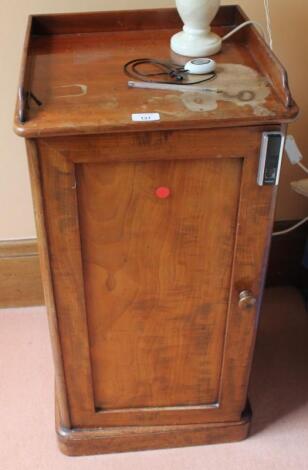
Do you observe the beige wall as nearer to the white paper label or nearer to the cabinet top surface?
the cabinet top surface

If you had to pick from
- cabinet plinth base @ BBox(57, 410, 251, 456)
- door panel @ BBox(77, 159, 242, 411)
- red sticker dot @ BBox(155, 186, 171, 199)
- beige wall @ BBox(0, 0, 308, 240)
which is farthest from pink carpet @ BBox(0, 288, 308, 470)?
red sticker dot @ BBox(155, 186, 171, 199)

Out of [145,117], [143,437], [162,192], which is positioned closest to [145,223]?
[162,192]

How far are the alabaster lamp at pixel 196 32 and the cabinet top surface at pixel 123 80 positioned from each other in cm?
2

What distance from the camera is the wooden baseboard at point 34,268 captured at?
1.57 metres

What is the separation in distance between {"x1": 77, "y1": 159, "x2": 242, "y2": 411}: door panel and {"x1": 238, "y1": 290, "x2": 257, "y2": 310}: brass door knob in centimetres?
3

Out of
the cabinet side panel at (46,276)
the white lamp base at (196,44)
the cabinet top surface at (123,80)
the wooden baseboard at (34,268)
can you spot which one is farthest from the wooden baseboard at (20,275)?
the white lamp base at (196,44)

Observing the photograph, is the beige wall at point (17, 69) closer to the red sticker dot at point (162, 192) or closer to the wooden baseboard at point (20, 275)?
the wooden baseboard at point (20, 275)

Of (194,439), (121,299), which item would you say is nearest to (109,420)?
(194,439)

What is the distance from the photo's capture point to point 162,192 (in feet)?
3.07

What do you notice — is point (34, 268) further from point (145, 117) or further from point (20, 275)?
point (145, 117)

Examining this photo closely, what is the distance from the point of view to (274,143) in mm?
880

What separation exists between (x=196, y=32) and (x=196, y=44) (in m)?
0.02

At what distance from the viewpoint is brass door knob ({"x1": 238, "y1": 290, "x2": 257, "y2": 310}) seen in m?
1.05

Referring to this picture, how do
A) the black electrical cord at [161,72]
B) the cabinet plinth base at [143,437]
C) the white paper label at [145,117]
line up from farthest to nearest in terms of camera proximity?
the cabinet plinth base at [143,437] < the black electrical cord at [161,72] < the white paper label at [145,117]
